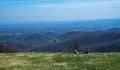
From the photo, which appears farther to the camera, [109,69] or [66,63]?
[66,63]

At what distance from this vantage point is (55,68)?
94.2ft

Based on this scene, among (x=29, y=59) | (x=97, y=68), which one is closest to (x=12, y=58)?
(x=29, y=59)

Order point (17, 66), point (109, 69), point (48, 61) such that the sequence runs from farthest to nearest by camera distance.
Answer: point (48, 61)
point (17, 66)
point (109, 69)

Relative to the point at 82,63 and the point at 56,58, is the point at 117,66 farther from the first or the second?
the point at 56,58

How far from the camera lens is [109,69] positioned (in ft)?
91.3

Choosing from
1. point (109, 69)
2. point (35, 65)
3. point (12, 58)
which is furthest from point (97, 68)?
point (12, 58)

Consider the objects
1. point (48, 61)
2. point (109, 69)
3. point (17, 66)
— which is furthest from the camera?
point (48, 61)

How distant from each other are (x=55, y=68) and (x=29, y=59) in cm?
686

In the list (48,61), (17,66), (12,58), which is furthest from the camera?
(12,58)

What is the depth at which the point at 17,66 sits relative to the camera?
3030 centimetres

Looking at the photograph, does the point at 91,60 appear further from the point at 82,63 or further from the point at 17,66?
the point at 17,66

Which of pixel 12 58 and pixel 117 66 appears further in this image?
pixel 12 58

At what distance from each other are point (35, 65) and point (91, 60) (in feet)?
20.7

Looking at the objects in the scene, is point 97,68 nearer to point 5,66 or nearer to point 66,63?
point 66,63
